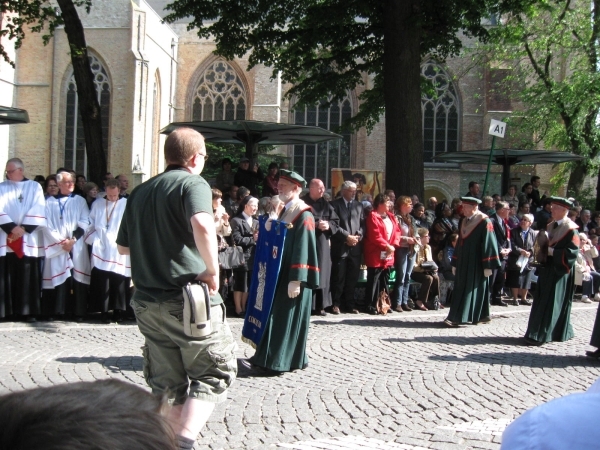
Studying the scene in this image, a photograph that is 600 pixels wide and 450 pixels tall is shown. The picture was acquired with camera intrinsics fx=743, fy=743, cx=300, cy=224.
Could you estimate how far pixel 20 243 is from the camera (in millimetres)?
10375

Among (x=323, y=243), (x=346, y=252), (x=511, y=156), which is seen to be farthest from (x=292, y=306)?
(x=511, y=156)

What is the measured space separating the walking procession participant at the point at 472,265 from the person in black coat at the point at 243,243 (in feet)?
10.2

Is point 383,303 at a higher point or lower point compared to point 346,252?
lower

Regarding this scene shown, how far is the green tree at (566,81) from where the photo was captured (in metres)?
24.4

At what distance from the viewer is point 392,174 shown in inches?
618

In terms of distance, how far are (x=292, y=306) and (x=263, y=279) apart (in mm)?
412

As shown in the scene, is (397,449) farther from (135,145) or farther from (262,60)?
(135,145)

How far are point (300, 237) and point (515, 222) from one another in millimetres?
8781

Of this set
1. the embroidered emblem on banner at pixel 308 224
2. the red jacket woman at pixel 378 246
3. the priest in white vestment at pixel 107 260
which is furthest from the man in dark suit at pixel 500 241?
the embroidered emblem on banner at pixel 308 224

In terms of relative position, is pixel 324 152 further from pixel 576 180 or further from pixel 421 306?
pixel 421 306

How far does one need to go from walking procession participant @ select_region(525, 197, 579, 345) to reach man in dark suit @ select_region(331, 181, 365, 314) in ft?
11.1

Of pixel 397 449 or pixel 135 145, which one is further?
pixel 135 145

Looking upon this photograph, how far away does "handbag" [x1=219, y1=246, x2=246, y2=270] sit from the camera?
443 inches

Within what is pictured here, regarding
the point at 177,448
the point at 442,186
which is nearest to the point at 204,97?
the point at 442,186
